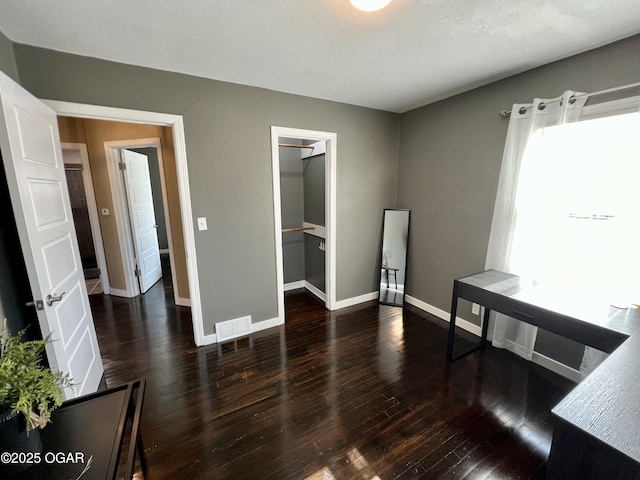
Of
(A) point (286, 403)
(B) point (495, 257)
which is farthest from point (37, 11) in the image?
(B) point (495, 257)

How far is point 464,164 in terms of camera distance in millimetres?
2631

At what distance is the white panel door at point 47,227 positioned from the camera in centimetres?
128

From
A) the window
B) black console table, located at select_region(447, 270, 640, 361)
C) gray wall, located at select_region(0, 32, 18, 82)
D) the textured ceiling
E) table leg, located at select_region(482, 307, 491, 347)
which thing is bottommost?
table leg, located at select_region(482, 307, 491, 347)

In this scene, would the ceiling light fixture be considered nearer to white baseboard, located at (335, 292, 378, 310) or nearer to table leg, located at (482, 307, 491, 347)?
table leg, located at (482, 307, 491, 347)

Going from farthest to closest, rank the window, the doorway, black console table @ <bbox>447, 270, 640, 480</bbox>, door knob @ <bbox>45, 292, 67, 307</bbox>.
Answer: the doorway → the window → door knob @ <bbox>45, 292, 67, 307</bbox> → black console table @ <bbox>447, 270, 640, 480</bbox>

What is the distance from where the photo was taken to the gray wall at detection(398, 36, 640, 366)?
5.99 feet

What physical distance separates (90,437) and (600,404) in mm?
1749

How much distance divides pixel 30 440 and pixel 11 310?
3.32 ft

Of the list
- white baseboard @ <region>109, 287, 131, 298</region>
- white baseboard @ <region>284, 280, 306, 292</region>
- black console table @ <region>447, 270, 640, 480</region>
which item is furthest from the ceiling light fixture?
white baseboard @ <region>109, 287, 131, 298</region>

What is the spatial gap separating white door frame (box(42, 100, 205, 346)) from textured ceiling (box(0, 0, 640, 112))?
Answer: 13.7 inches

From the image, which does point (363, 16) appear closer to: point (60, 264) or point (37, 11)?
point (37, 11)

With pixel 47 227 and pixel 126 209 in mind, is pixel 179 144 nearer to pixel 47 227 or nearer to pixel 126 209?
pixel 47 227

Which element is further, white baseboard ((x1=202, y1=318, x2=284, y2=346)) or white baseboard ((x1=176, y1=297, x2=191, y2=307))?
white baseboard ((x1=176, y1=297, x2=191, y2=307))

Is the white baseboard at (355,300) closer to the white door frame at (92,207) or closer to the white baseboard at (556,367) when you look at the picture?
the white baseboard at (556,367)
